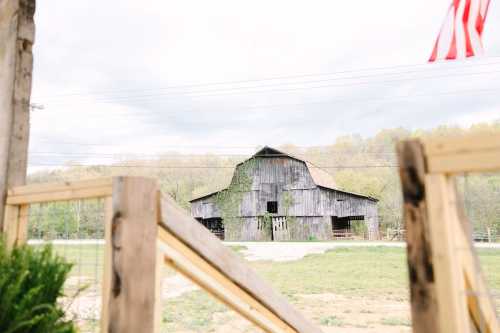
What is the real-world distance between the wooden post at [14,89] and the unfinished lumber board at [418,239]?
2205mm

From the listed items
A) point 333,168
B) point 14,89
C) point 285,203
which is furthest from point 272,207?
point 333,168

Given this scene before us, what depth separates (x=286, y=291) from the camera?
8.71 meters

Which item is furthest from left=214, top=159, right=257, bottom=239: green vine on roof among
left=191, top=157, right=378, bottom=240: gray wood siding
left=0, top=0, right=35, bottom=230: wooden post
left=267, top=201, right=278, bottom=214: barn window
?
left=0, top=0, right=35, bottom=230: wooden post

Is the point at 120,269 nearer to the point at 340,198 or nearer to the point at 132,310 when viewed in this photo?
the point at 132,310

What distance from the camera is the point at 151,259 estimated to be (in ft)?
5.69

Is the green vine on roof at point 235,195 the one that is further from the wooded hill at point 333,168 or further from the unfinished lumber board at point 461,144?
the unfinished lumber board at point 461,144

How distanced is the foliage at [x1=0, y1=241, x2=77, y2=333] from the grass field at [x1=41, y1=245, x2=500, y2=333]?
0.62ft

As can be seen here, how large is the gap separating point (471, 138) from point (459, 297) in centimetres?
45

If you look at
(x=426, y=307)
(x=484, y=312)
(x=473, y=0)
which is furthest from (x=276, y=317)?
(x=473, y=0)

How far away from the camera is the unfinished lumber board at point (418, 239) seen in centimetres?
117

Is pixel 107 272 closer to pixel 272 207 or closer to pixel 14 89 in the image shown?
pixel 14 89

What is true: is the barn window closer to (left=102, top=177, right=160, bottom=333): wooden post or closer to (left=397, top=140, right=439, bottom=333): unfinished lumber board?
(left=102, top=177, right=160, bottom=333): wooden post

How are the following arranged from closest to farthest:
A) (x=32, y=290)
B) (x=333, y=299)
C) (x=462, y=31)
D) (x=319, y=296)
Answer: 1. (x=32, y=290)
2. (x=462, y=31)
3. (x=333, y=299)
4. (x=319, y=296)

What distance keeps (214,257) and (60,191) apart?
91cm
